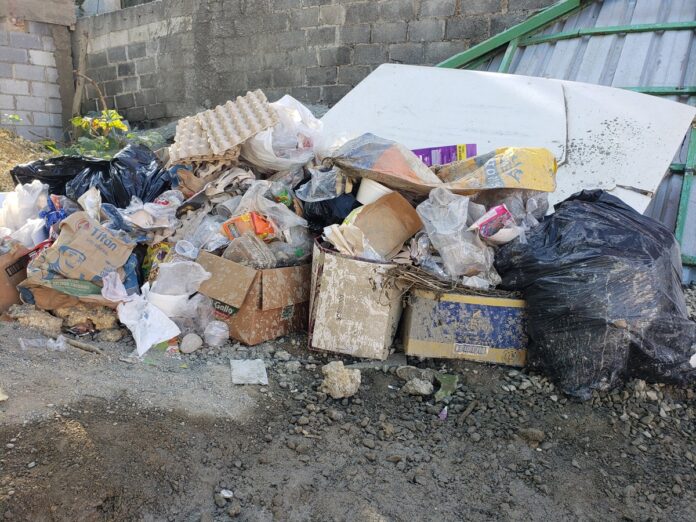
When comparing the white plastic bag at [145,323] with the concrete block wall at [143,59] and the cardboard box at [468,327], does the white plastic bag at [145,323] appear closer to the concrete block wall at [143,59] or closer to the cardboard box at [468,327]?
the cardboard box at [468,327]

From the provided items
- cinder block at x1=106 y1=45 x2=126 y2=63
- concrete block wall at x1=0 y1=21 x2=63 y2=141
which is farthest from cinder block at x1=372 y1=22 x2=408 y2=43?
concrete block wall at x1=0 y1=21 x2=63 y2=141

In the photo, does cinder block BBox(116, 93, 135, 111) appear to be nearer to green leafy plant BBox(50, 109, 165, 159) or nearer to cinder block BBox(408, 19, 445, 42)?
green leafy plant BBox(50, 109, 165, 159)

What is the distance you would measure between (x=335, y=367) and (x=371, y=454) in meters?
0.46

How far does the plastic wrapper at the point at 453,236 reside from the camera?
2.50 meters

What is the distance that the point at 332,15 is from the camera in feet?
16.6

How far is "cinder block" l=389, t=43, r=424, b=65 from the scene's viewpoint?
4.76 metres

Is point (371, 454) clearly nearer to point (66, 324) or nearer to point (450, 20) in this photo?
point (66, 324)

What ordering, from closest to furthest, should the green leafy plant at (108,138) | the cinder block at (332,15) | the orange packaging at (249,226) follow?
the orange packaging at (249,226) → the cinder block at (332,15) → the green leafy plant at (108,138)

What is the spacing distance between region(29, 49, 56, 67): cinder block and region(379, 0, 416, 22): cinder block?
191 inches

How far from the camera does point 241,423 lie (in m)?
2.08

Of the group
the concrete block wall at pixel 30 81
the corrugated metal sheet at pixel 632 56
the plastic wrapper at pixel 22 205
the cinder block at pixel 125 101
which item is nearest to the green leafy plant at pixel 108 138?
the cinder block at pixel 125 101

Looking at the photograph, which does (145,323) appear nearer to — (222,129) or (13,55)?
(222,129)

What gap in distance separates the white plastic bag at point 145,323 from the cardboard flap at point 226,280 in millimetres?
231

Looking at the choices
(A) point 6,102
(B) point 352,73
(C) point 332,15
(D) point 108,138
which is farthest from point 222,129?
(A) point 6,102
